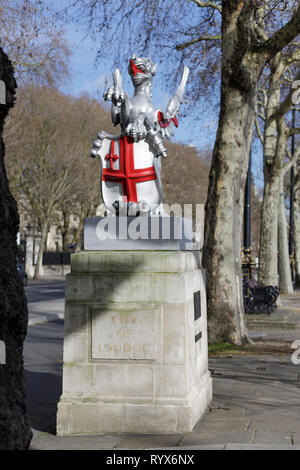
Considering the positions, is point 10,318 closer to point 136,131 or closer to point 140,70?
point 136,131

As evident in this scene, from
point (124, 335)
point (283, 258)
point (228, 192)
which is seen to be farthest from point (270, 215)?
point (124, 335)

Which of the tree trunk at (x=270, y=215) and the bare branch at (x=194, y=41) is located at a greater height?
the bare branch at (x=194, y=41)

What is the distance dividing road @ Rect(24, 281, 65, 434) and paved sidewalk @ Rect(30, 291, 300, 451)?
1.14 ft

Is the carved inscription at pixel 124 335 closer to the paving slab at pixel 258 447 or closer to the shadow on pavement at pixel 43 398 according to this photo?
the shadow on pavement at pixel 43 398

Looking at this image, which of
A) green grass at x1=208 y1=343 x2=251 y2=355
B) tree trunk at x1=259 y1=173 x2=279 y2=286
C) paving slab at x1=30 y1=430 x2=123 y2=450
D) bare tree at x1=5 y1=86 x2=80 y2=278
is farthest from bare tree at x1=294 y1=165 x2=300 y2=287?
paving slab at x1=30 y1=430 x2=123 y2=450

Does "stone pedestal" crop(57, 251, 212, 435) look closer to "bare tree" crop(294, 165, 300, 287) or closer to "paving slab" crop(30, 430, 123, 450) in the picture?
"paving slab" crop(30, 430, 123, 450)

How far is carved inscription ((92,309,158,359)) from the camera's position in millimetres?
6367

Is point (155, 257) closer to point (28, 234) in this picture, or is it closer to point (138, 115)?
point (138, 115)

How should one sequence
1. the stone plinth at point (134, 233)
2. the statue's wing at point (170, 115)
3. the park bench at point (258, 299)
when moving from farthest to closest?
1. the park bench at point (258, 299)
2. the statue's wing at point (170, 115)
3. the stone plinth at point (134, 233)

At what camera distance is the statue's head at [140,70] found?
7.52m

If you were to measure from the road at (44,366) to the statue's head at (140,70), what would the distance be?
365 centimetres

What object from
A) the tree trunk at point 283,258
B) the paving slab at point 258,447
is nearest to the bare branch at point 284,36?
the paving slab at point 258,447

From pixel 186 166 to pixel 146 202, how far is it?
171 ft

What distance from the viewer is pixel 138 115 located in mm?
7270
